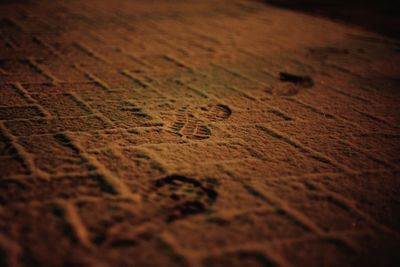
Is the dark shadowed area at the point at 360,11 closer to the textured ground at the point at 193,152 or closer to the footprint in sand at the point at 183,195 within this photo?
the textured ground at the point at 193,152

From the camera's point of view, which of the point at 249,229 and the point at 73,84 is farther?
the point at 73,84

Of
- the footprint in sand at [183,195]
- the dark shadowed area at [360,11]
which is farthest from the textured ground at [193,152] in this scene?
the dark shadowed area at [360,11]

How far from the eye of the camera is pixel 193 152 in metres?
2.59

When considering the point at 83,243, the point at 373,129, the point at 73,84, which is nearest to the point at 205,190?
the point at 83,243

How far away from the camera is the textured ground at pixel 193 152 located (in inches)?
71.7

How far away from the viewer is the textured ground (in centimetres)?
182

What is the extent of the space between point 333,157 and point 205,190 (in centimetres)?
100

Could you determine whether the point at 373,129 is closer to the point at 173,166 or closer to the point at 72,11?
the point at 173,166

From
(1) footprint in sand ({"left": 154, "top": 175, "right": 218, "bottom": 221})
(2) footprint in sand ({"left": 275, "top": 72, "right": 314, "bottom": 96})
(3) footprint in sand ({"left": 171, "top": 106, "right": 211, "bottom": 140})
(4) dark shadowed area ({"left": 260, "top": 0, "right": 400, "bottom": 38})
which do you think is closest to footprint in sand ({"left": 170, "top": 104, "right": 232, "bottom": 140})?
(3) footprint in sand ({"left": 171, "top": 106, "right": 211, "bottom": 140})

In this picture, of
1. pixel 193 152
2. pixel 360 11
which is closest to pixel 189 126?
pixel 193 152

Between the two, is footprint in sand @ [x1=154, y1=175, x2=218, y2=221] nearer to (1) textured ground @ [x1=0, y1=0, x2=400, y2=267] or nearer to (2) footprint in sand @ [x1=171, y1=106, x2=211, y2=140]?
(1) textured ground @ [x1=0, y1=0, x2=400, y2=267]

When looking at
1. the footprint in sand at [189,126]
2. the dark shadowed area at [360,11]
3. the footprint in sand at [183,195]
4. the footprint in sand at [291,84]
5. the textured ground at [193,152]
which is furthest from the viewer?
the dark shadowed area at [360,11]

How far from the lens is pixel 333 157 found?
2.66m

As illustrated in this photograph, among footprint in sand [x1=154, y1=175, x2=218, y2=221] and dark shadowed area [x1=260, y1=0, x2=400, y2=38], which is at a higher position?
dark shadowed area [x1=260, y1=0, x2=400, y2=38]
